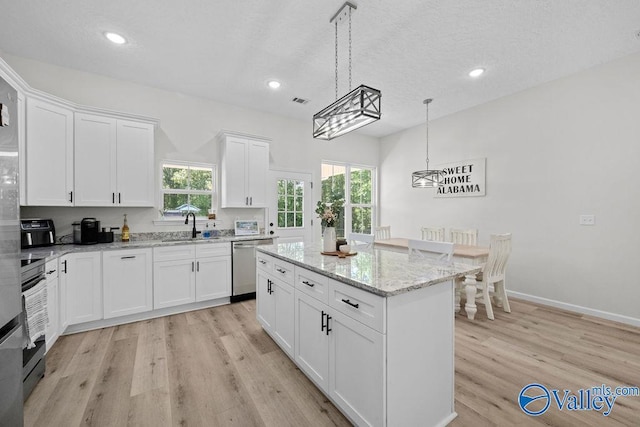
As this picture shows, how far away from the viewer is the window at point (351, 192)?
5.56 metres

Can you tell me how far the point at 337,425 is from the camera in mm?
1630

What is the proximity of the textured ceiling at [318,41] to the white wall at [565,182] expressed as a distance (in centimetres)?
39

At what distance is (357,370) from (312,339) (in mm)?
496

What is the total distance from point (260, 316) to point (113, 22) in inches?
125

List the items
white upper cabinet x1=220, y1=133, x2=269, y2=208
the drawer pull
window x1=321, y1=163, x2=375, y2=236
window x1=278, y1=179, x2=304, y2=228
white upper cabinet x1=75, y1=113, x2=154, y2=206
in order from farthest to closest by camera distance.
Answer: window x1=321, y1=163, x2=375, y2=236, window x1=278, y1=179, x2=304, y2=228, white upper cabinet x1=220, y1=133, x2=269, y2=208, white upper cabinet x1=75, y1=113, x2=154, y2=206, the drawer pull

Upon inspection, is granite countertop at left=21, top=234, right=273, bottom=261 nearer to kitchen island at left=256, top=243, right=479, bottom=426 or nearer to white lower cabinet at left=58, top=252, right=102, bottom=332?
white lower cabinet at left=58, top=252, right=102, bottom=332

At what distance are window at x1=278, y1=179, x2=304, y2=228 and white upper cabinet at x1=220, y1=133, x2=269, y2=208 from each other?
583mm

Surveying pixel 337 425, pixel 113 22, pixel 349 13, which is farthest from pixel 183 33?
pixel 337 425

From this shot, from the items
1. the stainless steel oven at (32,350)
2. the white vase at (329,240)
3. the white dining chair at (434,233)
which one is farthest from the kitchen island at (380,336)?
the white dining chair at (434,233)

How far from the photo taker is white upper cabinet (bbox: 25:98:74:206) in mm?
2617

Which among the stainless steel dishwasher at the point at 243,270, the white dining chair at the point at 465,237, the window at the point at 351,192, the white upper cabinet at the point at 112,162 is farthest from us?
the window at the point at 351,192

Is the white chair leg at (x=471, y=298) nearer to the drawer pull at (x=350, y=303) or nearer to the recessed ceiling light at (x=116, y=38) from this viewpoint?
the drawer pull at (x=350, y=303)

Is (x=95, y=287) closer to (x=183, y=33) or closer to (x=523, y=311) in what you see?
(x=183, y=33)

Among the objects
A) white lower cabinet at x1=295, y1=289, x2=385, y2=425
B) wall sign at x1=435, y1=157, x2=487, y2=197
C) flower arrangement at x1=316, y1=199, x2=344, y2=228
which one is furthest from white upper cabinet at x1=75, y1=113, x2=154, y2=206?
wall sign at x1=435, y1=157, x2=487, y2=197
